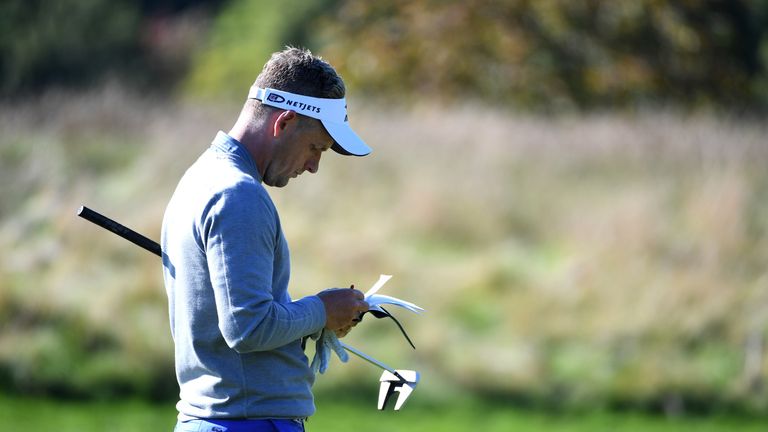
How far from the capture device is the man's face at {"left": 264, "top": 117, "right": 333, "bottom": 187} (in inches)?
104

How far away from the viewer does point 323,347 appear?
282 cm

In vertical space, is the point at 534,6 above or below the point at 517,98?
above

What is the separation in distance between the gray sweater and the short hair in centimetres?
16

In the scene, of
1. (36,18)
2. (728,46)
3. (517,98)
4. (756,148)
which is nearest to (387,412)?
(756,148)

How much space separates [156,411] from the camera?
8070mm

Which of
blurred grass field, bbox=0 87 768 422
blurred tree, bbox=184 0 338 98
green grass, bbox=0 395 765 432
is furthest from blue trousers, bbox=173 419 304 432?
blurred tree, bbox=184 0 338 98

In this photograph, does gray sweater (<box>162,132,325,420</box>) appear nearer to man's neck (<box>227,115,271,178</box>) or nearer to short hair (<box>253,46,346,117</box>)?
man's neck (<box>227,115,271,178</box>)

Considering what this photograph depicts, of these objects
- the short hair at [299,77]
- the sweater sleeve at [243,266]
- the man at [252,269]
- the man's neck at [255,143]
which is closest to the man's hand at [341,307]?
the man at [252,269]

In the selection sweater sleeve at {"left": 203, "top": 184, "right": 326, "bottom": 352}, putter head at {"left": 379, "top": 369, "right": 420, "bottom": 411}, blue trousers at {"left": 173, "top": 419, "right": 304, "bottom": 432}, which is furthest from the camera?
putter head at {"left": 379, "top": 369, "right": 420, "bottom": 411}

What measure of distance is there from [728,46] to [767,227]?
Answer: 930cm

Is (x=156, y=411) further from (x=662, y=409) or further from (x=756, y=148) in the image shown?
(x=756, y=148)

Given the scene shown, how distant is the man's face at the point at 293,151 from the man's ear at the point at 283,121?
0.5 inches

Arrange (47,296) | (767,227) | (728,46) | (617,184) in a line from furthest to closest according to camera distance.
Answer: (728,46) → (617,184) → (767,227) → (47,296)

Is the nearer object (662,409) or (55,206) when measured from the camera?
(662,409)
